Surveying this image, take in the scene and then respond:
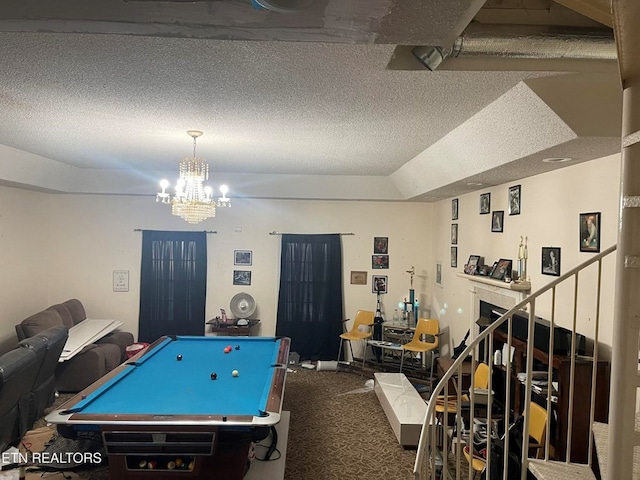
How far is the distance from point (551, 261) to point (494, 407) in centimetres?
163

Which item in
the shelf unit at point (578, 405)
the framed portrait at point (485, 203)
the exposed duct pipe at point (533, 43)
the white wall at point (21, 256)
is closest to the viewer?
the exposed duct pipe at point (533, 43)

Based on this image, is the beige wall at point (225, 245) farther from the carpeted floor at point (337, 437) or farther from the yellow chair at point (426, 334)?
the carpeted floor at point (337, 437)

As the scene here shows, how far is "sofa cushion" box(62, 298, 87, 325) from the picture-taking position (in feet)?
20.0

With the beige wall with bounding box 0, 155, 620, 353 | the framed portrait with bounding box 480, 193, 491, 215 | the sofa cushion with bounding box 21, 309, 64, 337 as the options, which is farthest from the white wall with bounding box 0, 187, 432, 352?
the framed portrait with bounding box 480, 193, 491, 215

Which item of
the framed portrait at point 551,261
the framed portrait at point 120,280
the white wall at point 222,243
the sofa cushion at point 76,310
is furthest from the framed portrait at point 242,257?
the framed portrait at point 551,261

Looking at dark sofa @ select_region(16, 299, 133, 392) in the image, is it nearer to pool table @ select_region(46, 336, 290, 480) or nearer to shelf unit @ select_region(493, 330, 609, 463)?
pool table @ select_region(46, 336, 290, 480)

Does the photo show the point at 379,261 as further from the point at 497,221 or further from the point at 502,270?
the point at 502,270

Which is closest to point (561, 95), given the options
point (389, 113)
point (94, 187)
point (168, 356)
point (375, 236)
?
point (389, 113)

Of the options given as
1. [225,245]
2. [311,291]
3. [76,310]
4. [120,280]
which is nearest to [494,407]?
[311,291]

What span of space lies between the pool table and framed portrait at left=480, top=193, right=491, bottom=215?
2.87 meters

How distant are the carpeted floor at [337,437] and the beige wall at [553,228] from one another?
5.35 ft

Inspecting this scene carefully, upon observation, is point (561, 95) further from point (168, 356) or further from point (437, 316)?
point (437, 316)

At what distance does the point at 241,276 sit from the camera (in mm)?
6719

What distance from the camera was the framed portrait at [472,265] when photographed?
4.72 metres
